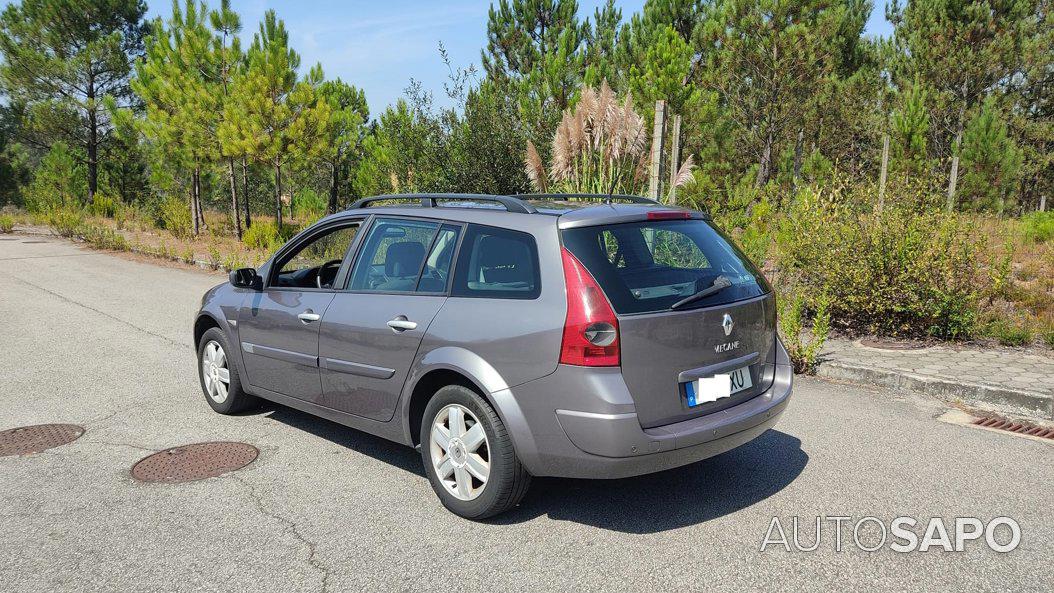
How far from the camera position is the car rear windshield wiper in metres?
3.52

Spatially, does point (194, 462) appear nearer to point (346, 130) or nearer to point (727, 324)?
point (727, 324)

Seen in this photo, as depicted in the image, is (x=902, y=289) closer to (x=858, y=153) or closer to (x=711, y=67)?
(x=711, y=67)

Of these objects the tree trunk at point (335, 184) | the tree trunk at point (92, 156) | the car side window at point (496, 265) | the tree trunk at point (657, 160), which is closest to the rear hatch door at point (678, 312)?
the car side window at point (496, 265)

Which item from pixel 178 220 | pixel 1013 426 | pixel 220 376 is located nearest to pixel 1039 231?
pixel 1013 426

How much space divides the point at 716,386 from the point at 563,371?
0.86m

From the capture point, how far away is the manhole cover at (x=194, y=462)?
4344 mm

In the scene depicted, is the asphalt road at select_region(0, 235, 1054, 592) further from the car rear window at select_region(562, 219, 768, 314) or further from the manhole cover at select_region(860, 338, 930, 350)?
the manhole cover at select_region(860, 338, 930, 350)

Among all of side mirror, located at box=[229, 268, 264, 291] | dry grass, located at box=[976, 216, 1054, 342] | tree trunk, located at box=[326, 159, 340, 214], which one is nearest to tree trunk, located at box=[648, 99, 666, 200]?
dry grass, located at box=[976, 216, 1054, 342]

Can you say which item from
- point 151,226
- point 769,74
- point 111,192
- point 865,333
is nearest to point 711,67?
point 769,74

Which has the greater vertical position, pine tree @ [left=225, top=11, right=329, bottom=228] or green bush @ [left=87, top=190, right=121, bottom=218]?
→ pine tree @ [left=225, top=11, right=329, bottom=228]

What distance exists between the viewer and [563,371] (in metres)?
3.30

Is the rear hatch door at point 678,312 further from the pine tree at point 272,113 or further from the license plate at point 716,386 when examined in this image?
the pine tree at point 272,113

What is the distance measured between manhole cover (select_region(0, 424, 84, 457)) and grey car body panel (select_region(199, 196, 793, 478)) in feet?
7.37

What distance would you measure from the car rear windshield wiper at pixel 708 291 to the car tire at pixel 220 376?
3406mm
